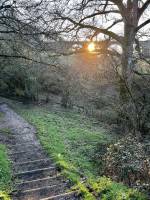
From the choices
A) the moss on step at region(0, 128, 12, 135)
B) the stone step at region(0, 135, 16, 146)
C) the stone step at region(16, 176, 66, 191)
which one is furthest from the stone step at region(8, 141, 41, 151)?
the stone step at region(16, 176, 66, 191)

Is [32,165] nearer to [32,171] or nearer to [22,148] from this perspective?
[32,171]

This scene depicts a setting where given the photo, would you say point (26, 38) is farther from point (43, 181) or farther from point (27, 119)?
point (27, 119)

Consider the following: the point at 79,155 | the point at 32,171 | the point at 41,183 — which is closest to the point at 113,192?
the point at 41,183

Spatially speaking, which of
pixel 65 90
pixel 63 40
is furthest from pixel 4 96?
pixel 63 40

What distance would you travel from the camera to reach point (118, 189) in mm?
8922

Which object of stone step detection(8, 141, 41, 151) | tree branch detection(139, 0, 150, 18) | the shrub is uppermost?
tree branch detection(139, 0, 150, 18)

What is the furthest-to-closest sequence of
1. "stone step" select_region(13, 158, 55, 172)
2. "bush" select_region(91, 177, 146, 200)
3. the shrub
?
"stone step" select_region(13, 158, 55, 172)
"bush" select_region(91, 177, 146, 200)
the shrub

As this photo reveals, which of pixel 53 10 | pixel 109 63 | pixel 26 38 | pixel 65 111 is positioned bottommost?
pixel 65 111

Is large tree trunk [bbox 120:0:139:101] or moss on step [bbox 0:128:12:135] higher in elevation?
large tree trunk [bbox 120:0:139:101]

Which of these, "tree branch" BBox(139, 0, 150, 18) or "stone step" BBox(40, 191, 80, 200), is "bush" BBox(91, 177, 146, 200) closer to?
"stone step" BBox(40, 191, 80, 200)

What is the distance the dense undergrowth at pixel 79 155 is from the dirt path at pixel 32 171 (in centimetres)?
32

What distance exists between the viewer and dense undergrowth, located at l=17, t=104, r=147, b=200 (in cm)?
879

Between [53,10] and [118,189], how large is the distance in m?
9.75

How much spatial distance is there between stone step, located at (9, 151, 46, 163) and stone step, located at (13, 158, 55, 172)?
40 centimetres
